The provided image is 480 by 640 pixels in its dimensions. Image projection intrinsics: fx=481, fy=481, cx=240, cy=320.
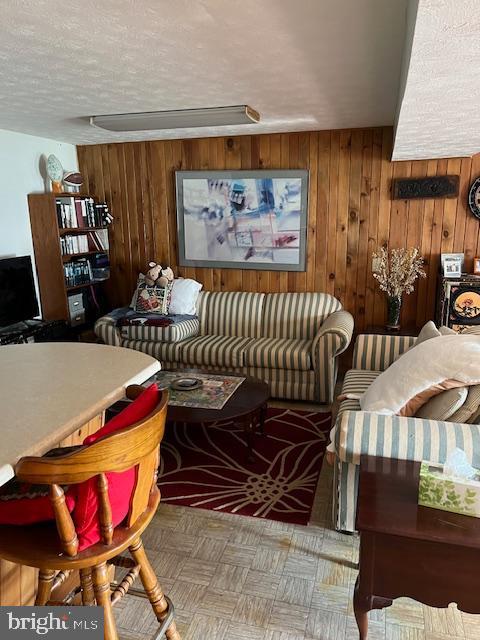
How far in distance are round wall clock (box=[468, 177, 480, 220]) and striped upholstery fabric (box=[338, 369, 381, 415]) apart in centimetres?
173

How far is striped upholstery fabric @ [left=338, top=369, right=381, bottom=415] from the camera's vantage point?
8.34 feet

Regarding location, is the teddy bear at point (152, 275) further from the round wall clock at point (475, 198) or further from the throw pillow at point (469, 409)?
the throw pillow at point (469, 409)

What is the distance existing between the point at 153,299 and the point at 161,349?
1.84 feet

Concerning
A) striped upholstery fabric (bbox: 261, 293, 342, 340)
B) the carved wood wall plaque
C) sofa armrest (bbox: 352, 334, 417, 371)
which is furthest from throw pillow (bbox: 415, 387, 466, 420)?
the carved wood wall plaque

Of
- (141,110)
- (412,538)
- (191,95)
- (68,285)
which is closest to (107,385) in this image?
(412,538)

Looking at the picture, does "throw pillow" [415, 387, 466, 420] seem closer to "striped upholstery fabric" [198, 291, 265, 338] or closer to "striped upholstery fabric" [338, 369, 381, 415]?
"striped upholstery fabric" [338, 369, 381, 415]

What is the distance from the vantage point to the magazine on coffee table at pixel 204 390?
285 centimetres

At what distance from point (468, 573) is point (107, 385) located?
124 centimetres

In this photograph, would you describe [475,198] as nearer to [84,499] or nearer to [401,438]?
[401,438]

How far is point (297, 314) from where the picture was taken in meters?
4.27

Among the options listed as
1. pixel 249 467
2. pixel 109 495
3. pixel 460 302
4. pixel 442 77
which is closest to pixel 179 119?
pixel 442 77

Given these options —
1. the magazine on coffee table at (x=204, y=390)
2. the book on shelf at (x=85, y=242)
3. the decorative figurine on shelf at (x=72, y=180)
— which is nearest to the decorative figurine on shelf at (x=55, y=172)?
the decorative figurine on shelf at (x=72, y=180)

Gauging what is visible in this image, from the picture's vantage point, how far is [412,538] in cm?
142

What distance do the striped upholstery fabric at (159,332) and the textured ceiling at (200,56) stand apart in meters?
1.74
